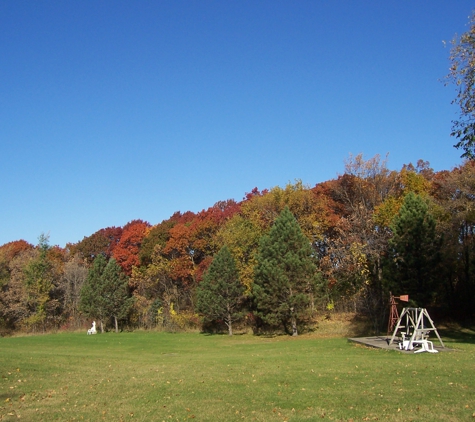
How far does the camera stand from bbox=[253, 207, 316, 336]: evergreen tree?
4038cm

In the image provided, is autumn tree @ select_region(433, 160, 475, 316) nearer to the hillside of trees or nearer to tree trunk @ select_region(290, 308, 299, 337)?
the hillside of trees

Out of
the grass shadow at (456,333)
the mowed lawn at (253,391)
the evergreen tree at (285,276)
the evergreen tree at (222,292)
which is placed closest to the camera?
the mowed lawn at (253,391)

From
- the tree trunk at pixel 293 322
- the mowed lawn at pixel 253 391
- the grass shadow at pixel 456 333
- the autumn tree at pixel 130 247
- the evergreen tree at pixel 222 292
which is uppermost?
the autumn tree at pixel 130 247

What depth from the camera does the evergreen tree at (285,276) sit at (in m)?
40.4

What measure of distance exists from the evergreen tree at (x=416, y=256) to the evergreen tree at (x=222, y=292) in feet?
54.1

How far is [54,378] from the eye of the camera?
1539 cm

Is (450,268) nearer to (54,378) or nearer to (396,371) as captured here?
(396,371)

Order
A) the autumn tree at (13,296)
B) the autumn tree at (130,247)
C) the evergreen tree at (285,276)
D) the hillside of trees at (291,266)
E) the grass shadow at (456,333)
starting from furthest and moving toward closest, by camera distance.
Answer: the autumn tree at (130,247) → the autumn tree at (13,296) → the evergreen tree at (285,276) → the hillside of trees at (291,266) → the grass shadow at (456,333)

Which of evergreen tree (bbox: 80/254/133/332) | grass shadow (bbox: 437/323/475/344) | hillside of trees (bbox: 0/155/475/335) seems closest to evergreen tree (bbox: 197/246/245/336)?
hillside of trees (bbox: 0/155/475/335)

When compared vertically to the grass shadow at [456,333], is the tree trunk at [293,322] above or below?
above

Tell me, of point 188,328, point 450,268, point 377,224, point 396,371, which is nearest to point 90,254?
point 188,328

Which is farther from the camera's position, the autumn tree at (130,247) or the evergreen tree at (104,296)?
the autumn tree at (130,247)

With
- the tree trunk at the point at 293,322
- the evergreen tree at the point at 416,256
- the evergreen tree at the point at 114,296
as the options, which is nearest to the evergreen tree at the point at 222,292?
the tree trunk at the point at 293,322

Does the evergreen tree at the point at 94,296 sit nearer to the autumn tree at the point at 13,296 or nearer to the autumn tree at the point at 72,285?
the autumn tree at the point at 13,296
